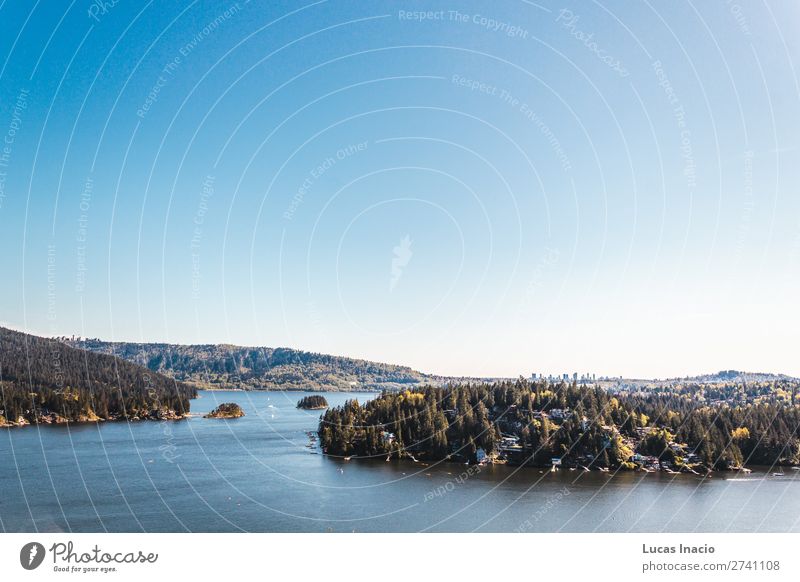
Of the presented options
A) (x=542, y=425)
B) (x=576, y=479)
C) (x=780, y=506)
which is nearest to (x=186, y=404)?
(x=542, y=425)

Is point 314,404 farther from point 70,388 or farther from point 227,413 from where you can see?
point 70,388

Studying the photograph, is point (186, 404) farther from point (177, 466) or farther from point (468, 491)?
point (468, 491)

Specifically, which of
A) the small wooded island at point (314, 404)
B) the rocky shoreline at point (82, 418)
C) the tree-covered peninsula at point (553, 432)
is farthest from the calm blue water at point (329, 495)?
the small wooded island at point (314, 404)
